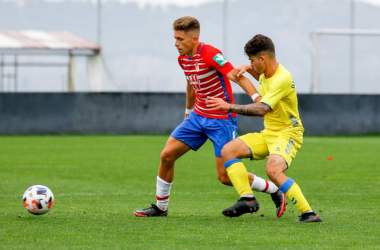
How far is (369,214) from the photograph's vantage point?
324 inches

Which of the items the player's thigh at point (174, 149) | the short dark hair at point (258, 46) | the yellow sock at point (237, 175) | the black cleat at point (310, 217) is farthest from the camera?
the player's thigh at point (174, 149)

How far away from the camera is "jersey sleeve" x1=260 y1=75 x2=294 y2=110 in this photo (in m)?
7.50

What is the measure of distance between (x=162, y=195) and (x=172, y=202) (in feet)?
4.01

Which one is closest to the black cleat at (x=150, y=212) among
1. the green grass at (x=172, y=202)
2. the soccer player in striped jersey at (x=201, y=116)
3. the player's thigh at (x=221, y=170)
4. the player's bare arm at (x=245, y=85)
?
the soccer player in striped jersey at (x=201, y=116)

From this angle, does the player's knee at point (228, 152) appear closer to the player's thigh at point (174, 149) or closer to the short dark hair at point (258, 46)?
the player's thigh at point (174, 149)

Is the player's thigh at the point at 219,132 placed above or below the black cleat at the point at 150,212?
above

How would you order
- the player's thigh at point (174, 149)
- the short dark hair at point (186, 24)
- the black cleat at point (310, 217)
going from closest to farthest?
1. the black cleat at point (310, 217)
2. the short dark hair at point (186, 24)
3. the player's thigh at point (174, 149)

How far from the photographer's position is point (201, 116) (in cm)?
838

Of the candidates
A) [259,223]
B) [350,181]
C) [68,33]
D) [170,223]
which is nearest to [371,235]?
[259,223]

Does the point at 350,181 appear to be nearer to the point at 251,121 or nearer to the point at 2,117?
the point at 251,121

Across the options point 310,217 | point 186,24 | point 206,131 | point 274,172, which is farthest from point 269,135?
point 186,24

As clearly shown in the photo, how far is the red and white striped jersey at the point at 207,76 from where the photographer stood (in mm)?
8164

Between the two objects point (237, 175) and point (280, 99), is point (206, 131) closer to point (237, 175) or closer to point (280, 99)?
point (237, 175)

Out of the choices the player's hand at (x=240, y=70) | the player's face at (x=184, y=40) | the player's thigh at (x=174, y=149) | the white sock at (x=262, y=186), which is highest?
the player's face at (x=184, y=40)
